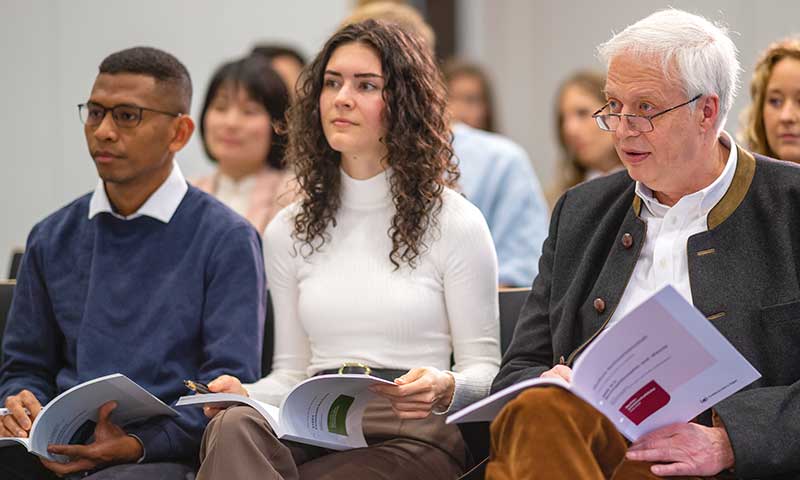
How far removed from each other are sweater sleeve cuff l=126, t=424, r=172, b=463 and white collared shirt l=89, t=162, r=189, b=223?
0.55m

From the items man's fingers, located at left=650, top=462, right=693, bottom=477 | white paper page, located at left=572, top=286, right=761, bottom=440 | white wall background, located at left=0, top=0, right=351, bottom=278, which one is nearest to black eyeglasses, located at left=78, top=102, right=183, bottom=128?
white paper page, located at left=572, top=286, right=761, bottom=440

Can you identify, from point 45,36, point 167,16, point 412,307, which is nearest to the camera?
point 412,307

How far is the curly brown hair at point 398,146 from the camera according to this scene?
2.80 meters

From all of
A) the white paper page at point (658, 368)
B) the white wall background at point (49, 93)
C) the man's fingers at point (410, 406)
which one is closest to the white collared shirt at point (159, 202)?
the man's fingers at point (410, 406)

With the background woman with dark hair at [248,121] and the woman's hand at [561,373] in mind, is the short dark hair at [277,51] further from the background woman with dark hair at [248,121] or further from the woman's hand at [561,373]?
the woman's hand at [561,373]

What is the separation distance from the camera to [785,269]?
90.7 inches

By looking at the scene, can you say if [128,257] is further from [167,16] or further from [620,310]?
[167,16]

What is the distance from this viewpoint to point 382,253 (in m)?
2.82

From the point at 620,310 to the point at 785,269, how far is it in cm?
37

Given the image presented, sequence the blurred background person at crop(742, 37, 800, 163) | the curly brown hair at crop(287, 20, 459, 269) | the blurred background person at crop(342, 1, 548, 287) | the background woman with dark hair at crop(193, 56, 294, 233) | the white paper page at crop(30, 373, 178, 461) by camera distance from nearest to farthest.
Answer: the white paper page at crop(30, 373, 178, 461), the curly brown hair at crop(287, 20, 459, 269), the blurred background person at crop(742, 37, 800, 163), the background woman with dark hair at crop(193, 56, 294, 233), the blurred background person at crop(342, 1, 548, 287)

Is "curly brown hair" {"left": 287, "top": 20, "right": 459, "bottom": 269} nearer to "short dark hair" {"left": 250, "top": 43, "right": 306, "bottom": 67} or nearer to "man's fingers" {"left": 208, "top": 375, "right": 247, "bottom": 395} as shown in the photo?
"man's fingers" {"left": 208, "top": 375, "right": 247, "bottom": 395}

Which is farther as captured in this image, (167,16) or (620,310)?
(167,16)

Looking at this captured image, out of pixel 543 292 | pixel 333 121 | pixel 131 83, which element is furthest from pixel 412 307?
pixel 131 83

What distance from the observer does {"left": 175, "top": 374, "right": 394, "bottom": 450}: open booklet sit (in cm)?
234
